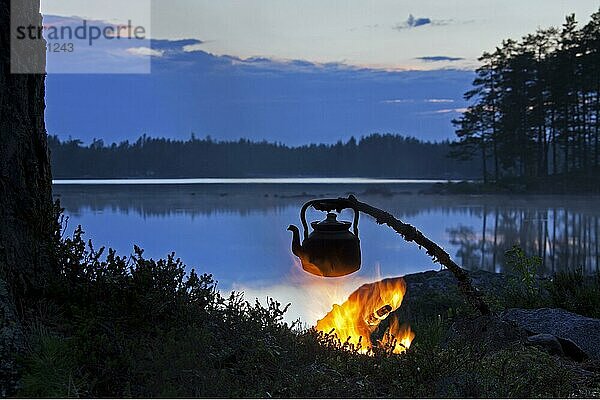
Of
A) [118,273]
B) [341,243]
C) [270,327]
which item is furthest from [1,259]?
[341,243]

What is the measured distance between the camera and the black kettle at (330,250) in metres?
4.75

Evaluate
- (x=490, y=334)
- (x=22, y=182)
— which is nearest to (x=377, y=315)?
(x=490, y=334)

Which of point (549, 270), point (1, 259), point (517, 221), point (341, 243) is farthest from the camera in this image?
point (517, 221)

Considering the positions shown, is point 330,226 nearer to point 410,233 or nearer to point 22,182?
point 410,233

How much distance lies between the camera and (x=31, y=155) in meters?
5.59

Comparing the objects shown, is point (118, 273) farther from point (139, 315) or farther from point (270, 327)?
point (270, 327)

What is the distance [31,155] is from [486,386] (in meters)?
4.17

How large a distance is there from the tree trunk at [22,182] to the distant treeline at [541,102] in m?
46.2

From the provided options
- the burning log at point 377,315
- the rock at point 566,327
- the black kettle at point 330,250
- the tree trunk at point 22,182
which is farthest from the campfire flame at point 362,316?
the tree trunk at point 22,182

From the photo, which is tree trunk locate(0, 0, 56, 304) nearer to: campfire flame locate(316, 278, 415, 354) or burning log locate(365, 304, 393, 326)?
campfire flame locate(316, 278, 415, 354)

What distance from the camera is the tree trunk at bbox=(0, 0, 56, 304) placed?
5.34 meters

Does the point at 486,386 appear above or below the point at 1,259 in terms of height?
below

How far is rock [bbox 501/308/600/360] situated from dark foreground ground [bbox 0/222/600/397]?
0.07ft

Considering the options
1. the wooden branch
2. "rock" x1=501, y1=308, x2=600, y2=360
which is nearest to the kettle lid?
the wooden branch
